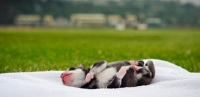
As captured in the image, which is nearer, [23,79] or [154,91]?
[154,91]

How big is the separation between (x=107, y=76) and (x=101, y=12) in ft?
303

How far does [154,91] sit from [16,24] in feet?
237

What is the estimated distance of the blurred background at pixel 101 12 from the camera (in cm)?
7781

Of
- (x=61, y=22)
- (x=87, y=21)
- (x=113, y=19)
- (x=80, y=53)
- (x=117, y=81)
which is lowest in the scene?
(x=113, y=19)

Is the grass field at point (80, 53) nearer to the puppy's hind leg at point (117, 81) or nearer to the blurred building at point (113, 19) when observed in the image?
the puppy's hind leg at point (117, 81)

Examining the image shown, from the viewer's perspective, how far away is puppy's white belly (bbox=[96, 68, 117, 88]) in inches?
124

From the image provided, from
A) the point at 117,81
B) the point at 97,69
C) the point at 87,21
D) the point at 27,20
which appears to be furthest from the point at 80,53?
the point at 87,21

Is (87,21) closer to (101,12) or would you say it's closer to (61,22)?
(61,22)

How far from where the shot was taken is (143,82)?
3.26 meters

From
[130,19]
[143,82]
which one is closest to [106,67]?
[143,82]

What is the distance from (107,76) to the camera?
3.16 meters

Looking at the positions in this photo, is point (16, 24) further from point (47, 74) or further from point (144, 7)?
point (47, 74)

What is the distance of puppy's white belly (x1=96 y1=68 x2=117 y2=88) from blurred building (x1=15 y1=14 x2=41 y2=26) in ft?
238

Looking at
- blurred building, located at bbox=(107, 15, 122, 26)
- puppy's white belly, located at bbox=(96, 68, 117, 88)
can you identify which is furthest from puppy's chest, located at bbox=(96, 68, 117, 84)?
blurred building, located at bbox=(107, 15, 122, 26)
